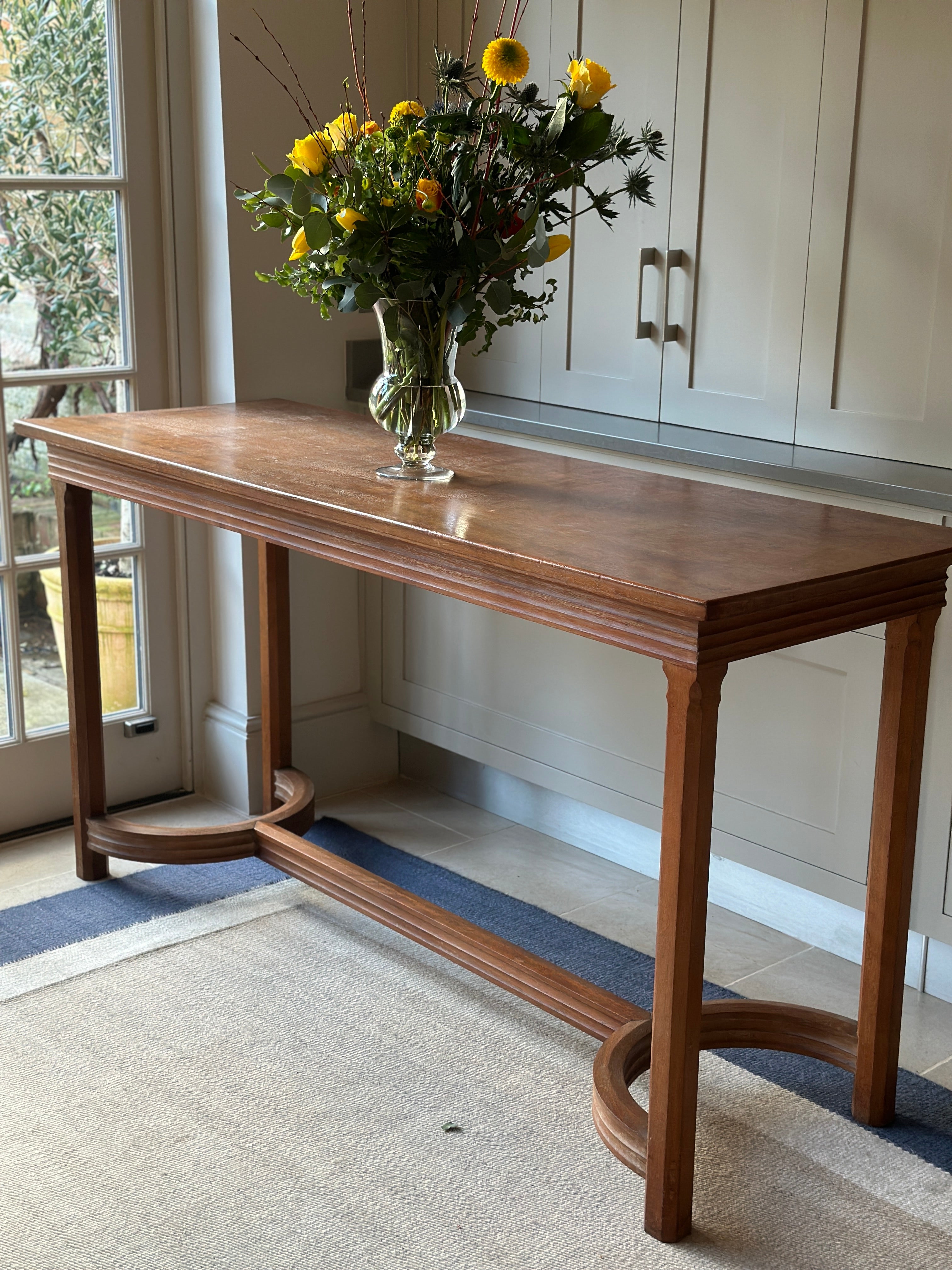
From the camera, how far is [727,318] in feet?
9.03

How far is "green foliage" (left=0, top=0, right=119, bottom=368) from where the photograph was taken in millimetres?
2949

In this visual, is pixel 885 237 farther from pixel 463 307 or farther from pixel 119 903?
pixel 119 903

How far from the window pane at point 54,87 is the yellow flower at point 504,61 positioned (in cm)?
140

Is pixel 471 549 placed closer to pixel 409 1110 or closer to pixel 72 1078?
pixel 409 1110

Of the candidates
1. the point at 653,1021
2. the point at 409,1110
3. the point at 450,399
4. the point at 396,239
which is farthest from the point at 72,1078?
the point at 396,239

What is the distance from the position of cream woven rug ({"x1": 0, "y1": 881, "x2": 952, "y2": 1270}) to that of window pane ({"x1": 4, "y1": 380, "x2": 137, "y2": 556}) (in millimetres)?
1022

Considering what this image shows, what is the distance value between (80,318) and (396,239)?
1.36 metres

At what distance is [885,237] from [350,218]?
103cm

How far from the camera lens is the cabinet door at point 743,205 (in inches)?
101

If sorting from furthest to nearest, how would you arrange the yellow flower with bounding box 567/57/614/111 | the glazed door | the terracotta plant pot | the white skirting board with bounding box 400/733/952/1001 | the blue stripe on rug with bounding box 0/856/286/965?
the terracotta plant pot < the glazed door < the blue stripe on rug with bounding box 0/856/286/965 < the white skirting board with bounding box 400/733/952/1001 < the yellow flower with bounding box 567/57/614/111

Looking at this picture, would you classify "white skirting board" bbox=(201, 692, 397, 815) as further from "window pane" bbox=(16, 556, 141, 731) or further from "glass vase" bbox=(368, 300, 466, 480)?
"glass vase" bbox=(368, 300, 466, 480)

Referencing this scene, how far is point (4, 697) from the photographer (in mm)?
3182

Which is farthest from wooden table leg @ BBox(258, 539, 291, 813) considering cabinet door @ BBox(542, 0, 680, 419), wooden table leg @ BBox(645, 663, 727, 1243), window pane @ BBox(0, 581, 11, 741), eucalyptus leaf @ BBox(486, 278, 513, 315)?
wooden table leg @ BBox(645, 663, 727, 1243)

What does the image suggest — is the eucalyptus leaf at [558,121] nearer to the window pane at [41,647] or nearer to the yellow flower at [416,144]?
the yellow flower at [416,144]
